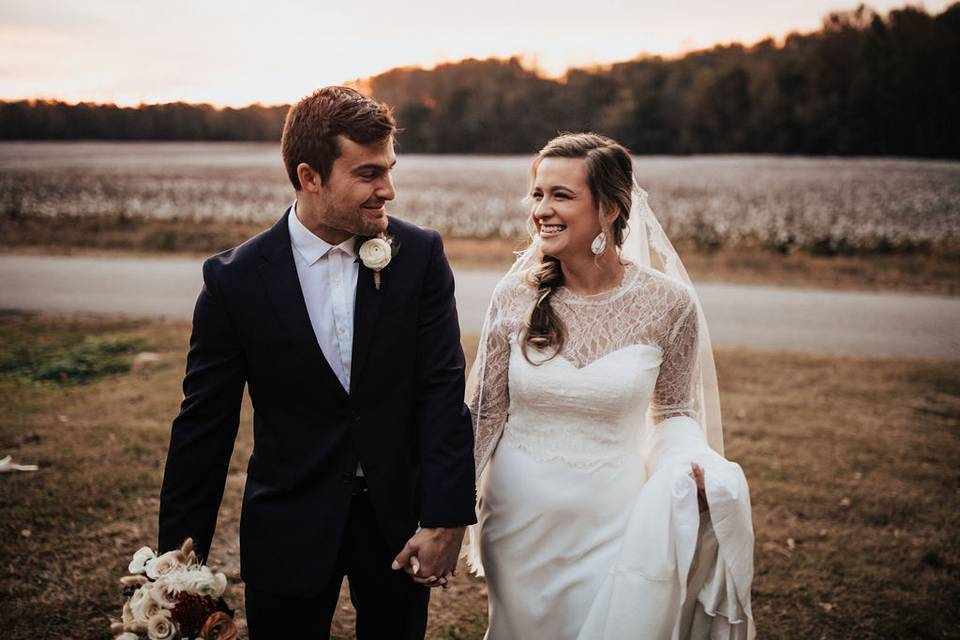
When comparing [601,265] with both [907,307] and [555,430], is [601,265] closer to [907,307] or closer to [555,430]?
[555,430]

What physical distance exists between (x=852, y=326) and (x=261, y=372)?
10058 millimetres

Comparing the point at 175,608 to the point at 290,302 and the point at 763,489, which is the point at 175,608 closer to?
the point at 290,302

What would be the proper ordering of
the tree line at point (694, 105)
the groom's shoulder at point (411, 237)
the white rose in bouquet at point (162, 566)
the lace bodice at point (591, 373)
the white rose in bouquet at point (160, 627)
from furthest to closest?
1. the tree line at point (694, 105)
2. the lace bodice at point (591, 373)
3. the groom's shoulder at point (411, 237)
4. the white rose in bouquet at point (162, 566)
5. the white rose in bouquet at point (160, 627)


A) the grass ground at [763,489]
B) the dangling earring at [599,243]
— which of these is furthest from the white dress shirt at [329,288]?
the grass ground at [763,489]

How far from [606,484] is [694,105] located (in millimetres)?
34045

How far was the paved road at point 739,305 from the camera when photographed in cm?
928

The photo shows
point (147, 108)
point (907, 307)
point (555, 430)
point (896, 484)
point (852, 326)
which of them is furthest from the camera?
point (147, 108)

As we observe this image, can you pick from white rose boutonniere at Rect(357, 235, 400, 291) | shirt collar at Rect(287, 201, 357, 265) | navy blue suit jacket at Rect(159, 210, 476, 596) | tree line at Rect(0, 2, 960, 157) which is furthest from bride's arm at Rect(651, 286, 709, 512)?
tree line at Rect(0, 2, 960, 157)

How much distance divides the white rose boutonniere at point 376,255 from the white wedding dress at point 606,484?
0.80 meters

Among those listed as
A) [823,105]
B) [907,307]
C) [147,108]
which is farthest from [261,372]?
[823,105]

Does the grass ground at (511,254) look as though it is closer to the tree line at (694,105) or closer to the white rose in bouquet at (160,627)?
the tree line at (694,105)

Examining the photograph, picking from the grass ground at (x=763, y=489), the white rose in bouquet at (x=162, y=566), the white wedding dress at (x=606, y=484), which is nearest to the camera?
the white rose in bouquet at (x=162, y=566)

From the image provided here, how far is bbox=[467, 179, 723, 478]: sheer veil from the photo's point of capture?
281cm

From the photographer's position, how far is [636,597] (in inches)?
92.4
